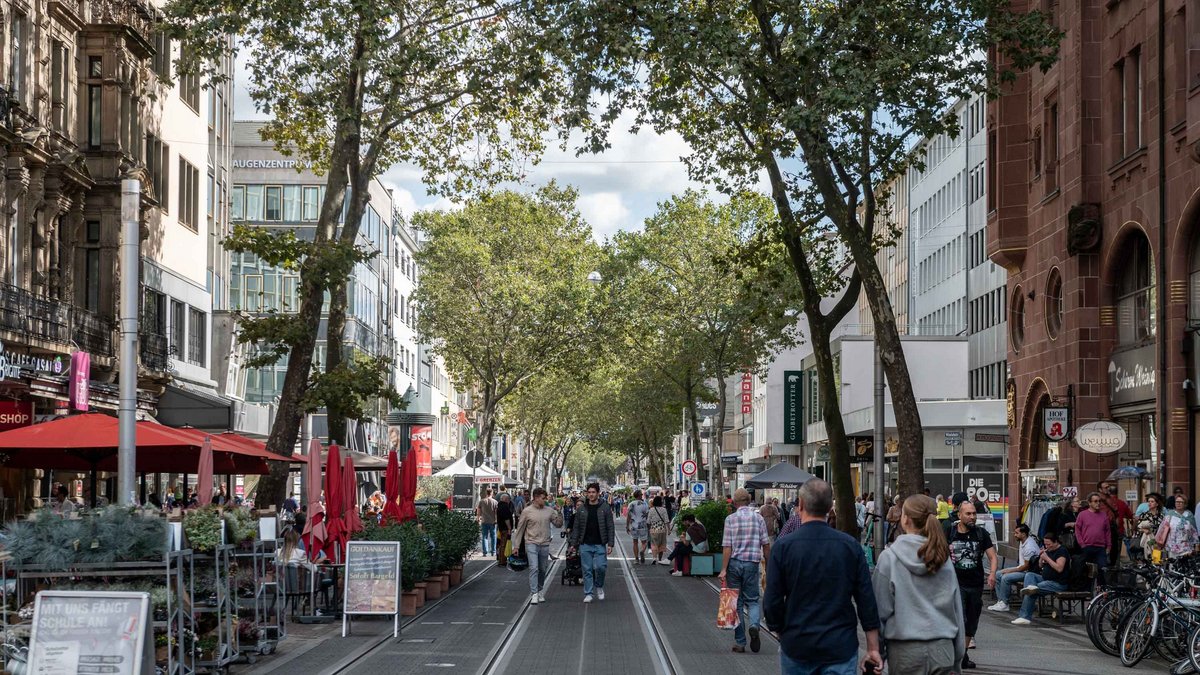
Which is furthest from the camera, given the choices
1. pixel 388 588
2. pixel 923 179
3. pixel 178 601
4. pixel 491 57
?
pixel 923 179

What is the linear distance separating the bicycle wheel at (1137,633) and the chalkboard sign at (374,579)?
27.0ft

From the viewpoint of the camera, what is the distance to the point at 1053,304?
3622 centimetres

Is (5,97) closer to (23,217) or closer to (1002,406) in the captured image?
(23,217)

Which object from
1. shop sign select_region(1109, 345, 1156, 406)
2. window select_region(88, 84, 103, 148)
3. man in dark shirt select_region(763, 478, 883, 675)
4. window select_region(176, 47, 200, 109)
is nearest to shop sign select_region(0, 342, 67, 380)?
window select_region(88, 84, 103, 148)

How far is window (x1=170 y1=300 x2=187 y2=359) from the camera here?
42.3 m

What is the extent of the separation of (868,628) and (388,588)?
11382 mm

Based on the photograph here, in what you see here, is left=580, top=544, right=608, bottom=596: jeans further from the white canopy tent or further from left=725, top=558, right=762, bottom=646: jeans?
the white canopy tent

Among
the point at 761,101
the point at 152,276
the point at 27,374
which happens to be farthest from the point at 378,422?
the point at 761,101

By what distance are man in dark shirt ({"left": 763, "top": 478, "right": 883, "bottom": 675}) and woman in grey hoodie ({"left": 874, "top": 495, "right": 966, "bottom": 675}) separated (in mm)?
208

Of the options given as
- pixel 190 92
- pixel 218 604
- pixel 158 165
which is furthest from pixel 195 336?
pixel 218 604

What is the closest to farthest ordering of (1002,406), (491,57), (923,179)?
1. (491,57)
2. (1002,406)
3. (923,179)

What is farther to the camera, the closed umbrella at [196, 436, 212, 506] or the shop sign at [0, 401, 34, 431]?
the shop sign at [0, 401, 34, 431]

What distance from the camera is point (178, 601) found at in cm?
1357

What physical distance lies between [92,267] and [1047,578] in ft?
71.0
